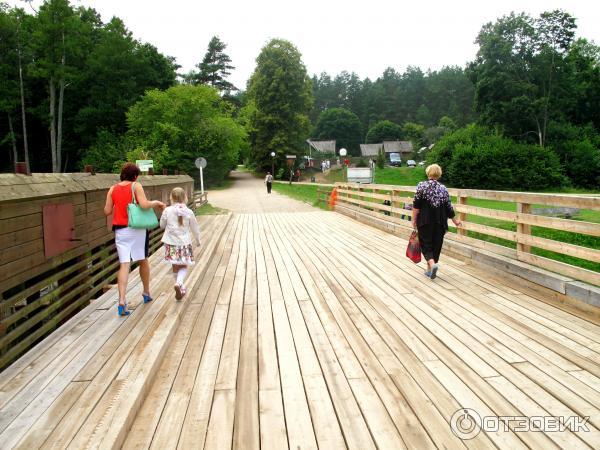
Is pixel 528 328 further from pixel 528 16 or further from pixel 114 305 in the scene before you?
pixel 528 16

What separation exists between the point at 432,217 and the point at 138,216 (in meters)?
3.58

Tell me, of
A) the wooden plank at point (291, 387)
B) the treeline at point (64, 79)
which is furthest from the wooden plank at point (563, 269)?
the treeline at point (64, 79)

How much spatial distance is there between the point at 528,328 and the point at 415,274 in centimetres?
229

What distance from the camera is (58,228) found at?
4.23 m

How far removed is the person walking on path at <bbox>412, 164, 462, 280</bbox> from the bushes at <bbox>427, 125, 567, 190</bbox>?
3190 cm

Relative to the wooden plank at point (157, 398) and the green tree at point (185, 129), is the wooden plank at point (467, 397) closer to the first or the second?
the wooden plank at point (157, 398)

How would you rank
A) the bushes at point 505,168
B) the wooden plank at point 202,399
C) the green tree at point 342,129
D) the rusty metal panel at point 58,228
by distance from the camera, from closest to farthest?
the wooden plank at point 202,399 → the rusty metal panel at point 58,228 → the bushes at point 505,168 → the green tree at point 342,129

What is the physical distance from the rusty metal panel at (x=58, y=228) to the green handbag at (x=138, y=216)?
28.2 inches

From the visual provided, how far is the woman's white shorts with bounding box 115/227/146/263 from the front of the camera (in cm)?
412

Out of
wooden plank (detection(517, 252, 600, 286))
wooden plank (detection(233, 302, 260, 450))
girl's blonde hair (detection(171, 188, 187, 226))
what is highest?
girl's blonde hair (detection(171, 188, 187, 226))

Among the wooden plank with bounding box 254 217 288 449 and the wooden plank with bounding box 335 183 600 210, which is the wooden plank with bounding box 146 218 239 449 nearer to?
the wooden plank with bounding box 254 217 288 449

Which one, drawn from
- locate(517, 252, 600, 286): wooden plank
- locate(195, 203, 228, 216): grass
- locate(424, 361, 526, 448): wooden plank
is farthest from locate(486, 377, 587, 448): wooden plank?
locate(195, 203, 228, 216): grass

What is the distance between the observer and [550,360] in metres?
3.14

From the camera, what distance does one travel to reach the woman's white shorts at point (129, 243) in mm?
4125
